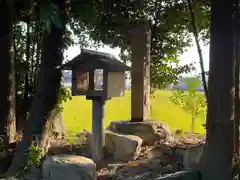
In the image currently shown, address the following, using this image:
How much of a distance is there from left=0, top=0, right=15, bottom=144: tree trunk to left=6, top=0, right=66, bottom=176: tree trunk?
51cm

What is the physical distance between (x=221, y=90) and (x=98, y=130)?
2421 millimetres

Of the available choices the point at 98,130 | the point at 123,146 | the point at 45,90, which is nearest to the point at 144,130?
the point at 123,146

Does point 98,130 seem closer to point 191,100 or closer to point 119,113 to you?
point 119,113

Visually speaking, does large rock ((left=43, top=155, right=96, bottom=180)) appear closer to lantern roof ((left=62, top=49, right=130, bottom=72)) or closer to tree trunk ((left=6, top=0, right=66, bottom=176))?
tree trunk ((left=6, top=0, right=66, bottom=176))

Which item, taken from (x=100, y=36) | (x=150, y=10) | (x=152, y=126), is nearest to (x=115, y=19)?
(x=100, y=36)

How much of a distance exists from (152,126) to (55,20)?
3.01 m

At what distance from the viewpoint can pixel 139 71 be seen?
6.11 m

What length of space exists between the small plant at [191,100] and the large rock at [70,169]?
11.5 ft

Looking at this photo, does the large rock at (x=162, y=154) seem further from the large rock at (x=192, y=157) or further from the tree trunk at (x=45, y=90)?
the tree trunk at (x=45, y=90)

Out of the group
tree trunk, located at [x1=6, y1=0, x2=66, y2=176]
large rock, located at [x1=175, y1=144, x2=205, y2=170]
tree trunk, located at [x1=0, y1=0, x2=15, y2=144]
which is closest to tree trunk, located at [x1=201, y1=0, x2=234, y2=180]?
large rock, located at [x1=175, y1=144, x2=205, y2=170]

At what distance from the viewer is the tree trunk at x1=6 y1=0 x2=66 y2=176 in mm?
5016

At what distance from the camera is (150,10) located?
6.25 metres

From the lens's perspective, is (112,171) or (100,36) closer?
(100,36)

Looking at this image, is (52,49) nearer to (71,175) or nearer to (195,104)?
(71,175)
